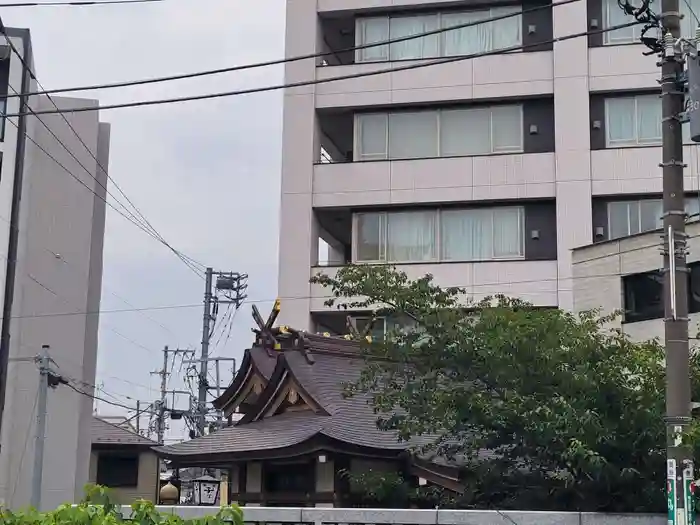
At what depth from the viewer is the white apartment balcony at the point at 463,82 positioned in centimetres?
3197

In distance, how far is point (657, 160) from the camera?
30.5 m

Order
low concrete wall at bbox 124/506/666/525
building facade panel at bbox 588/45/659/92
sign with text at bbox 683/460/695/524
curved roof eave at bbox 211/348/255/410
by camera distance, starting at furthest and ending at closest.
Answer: building facade panel at bbox 588/45/659/92 < curved roof eave at bbox 211/348/255/410 < low concrete wall at bbox 124/506/666/525 < sign with text at bbox 683/460/695/524

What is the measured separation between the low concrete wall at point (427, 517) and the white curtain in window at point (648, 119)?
74.4 feet

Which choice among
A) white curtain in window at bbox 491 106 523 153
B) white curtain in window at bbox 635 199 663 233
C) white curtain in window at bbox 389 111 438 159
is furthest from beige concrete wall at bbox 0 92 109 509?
white curtain in window at bbox 635 199 663 233

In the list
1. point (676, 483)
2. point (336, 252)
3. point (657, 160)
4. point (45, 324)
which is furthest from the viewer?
point (45, 324)

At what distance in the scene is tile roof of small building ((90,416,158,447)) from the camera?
42875mm

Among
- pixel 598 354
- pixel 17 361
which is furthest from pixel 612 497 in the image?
pixel 17 361

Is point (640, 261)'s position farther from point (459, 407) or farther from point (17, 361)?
point (17, 361)

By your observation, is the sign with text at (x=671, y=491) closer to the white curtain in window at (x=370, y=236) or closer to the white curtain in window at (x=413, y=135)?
the white curtain in window at (x=370, y=236)

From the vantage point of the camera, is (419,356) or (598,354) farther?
(419,356)

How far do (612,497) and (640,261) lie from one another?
14.9 m

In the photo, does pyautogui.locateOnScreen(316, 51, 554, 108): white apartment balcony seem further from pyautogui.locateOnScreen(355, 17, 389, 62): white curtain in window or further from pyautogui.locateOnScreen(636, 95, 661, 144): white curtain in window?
pyautogui.locateOnScreen(636, 95, 661, 144): white curtain in window

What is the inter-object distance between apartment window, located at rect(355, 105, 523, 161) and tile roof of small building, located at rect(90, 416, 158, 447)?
16874 mm

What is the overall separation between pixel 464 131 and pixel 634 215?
19.7 feet
